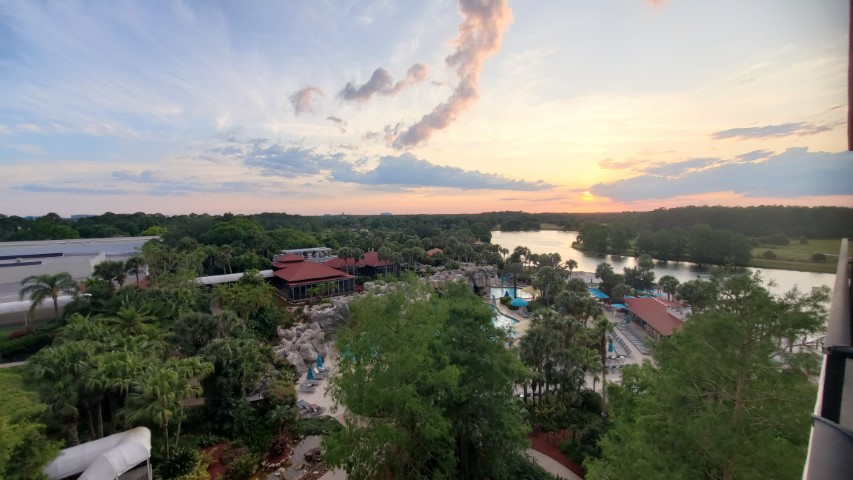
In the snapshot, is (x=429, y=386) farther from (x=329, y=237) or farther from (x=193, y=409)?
(x=329, y=237)

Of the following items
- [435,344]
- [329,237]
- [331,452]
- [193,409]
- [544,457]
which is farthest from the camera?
[329,237]

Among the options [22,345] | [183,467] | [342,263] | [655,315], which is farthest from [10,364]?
[655,315]

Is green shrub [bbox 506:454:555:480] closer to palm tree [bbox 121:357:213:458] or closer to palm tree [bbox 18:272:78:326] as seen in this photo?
palm tree [bbox 121:357:213:458]

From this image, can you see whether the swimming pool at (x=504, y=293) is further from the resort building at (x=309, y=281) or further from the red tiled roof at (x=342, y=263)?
the red tiled roof at (x=342, y=263)

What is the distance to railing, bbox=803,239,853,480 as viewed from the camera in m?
1.51

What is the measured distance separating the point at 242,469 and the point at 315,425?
3790 millimetres

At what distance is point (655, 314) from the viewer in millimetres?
31016

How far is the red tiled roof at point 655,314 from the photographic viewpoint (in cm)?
2813

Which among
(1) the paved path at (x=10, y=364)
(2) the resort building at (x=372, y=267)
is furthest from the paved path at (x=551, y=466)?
(2) the resort building at (x=372, y=267)

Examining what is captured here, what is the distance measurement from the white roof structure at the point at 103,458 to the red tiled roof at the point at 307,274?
25.2 m

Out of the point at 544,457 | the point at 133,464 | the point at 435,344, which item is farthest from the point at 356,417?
the point at 544,457

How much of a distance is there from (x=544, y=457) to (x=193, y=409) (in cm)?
1563

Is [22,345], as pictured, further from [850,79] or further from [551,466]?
[850,79]

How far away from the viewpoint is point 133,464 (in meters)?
11.6
